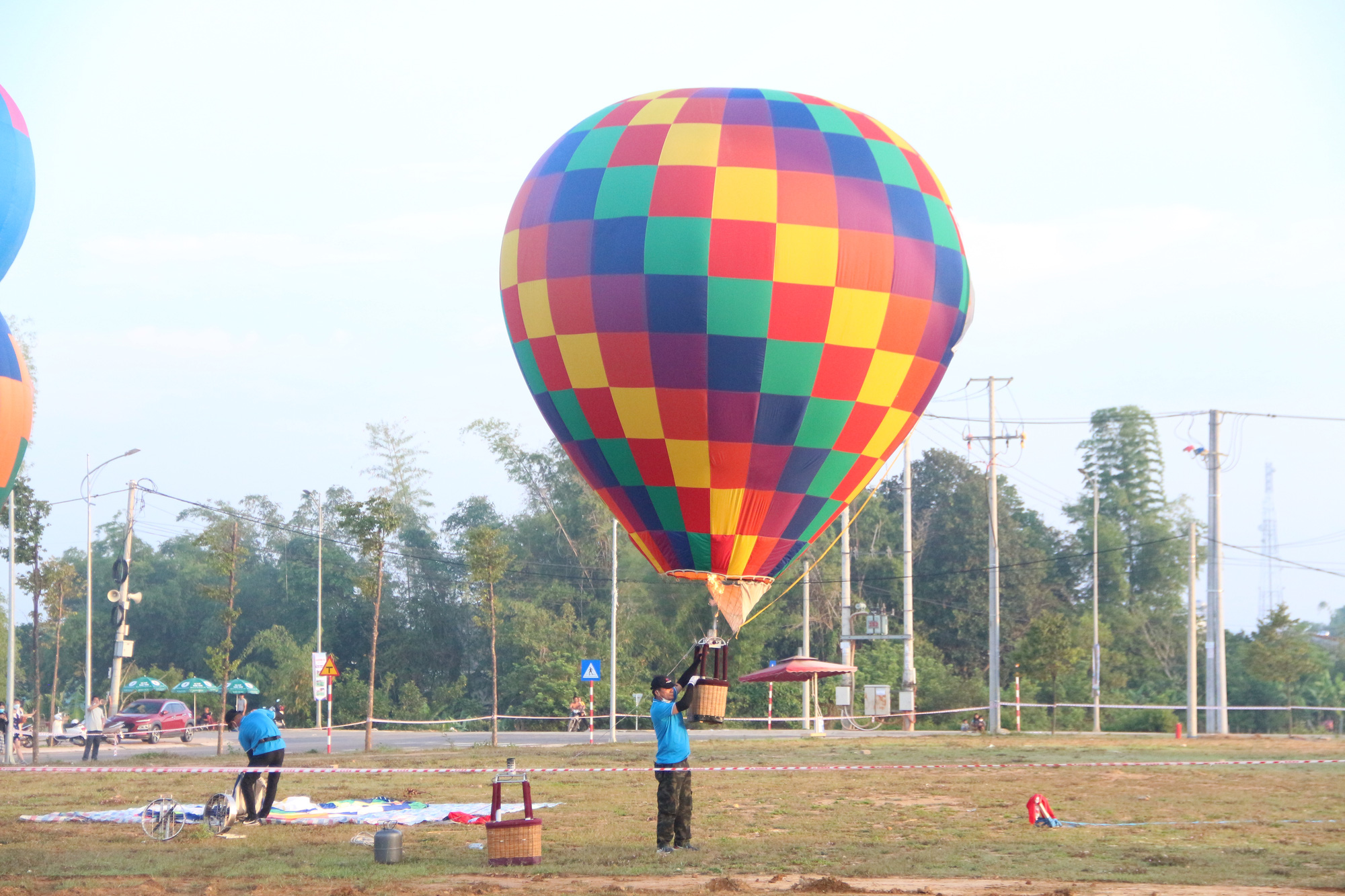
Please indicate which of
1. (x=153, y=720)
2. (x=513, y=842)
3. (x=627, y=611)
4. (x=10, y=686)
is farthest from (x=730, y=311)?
(x=627, y=611)

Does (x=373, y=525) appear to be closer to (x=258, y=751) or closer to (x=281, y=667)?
(x=258, y=751)

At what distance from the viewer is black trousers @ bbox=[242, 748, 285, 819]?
15.4 metres

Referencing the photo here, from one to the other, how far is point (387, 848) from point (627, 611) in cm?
5206

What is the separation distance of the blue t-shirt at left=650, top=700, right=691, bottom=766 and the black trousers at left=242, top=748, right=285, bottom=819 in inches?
177

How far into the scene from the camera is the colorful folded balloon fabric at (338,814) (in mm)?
15461

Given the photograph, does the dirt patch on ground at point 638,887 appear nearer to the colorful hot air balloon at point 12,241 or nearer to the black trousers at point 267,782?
the black trousers at point 267,782

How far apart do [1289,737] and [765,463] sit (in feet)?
94.4

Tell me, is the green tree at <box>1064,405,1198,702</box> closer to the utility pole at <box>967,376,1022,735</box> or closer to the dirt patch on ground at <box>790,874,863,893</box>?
the utility pole at <box>967,376,1022,735</box>

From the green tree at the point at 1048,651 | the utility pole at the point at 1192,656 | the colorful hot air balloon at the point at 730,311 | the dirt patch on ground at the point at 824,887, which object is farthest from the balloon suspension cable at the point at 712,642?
the green tree at the point at 1048,651

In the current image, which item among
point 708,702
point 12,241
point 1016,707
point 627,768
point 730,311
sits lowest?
point 1016,707

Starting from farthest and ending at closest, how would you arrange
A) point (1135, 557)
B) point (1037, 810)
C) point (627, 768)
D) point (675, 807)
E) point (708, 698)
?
point (1135, 557) < point (627, 768) < point (1037, 810) < point (708, 698) < point (675, 807)

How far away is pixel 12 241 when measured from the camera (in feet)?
62.1

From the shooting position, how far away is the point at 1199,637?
228 ft

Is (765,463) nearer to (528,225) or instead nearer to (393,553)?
(528,225)
